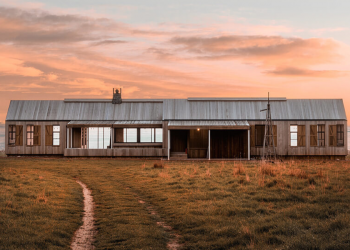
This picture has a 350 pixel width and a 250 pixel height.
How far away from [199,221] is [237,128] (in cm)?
2261

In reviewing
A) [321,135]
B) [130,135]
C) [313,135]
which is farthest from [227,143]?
[130,135]

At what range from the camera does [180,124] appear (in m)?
33.2

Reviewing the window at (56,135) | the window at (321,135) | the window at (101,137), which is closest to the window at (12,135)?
the window at (56,135)

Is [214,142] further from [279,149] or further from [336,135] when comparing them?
[336,135]

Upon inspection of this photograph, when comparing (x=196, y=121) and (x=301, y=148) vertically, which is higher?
(x=196, y=121)

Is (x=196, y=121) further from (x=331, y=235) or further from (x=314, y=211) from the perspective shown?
(x=331, y=235)

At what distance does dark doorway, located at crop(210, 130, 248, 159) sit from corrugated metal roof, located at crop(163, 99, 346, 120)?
1.77 meters

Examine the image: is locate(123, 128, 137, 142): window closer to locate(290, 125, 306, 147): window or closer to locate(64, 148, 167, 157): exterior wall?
locate(64, 148, 167, 157): exterior wall

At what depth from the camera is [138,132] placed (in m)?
36.1

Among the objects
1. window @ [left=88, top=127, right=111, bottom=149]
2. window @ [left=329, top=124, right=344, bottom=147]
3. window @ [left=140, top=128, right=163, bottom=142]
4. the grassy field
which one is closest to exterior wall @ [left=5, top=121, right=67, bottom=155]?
window @ [left=88, top=127, right=111, bottom=149]

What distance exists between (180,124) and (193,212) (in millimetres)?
22281

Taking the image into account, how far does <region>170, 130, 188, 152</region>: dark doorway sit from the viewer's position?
117 feet

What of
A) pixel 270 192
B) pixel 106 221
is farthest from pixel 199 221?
pixel 270 192

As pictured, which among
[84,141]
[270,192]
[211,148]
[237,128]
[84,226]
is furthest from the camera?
[84,141]
